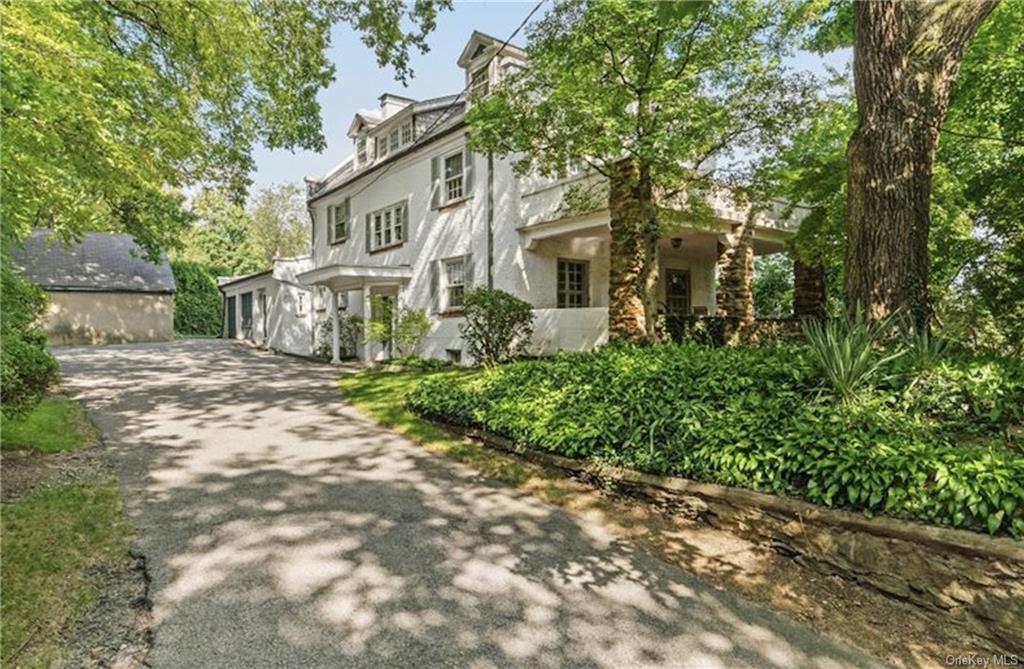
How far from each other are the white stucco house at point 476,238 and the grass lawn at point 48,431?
318 inches

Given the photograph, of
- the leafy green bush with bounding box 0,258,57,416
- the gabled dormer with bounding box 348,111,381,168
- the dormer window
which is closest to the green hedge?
the leafy green bush with bounding box 0,258,57,416

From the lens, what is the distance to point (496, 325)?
11875mm

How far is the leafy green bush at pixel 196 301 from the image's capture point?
94.9ft

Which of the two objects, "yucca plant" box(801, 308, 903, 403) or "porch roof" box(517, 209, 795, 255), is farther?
"porch roof" box(517, 209, 795, 255)

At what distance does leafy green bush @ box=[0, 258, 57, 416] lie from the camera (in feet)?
15.3

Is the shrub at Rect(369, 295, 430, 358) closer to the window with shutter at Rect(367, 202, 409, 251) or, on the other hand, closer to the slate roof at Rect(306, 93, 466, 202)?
the window with shutter at Rect(367, 202, 409, 251)

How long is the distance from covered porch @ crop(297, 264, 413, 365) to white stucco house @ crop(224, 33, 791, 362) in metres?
0.04

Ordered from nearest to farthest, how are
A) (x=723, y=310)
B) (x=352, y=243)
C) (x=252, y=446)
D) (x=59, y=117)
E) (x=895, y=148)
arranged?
(x=59, y=117) → (x=895, y=148) → (x=252, y=446) → (x=723, y=310) → (x=352, y=243)

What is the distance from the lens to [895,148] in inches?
197

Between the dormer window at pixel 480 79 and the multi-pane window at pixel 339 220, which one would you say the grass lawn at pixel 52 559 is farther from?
the multi-pane window at pixel 339 220

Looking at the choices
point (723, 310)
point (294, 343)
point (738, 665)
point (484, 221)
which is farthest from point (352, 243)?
point (738, 665)

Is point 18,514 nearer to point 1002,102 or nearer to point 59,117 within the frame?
point 59,117

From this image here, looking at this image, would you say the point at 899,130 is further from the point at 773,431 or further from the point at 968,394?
the point at 773,431

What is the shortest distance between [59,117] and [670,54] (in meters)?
7.54
